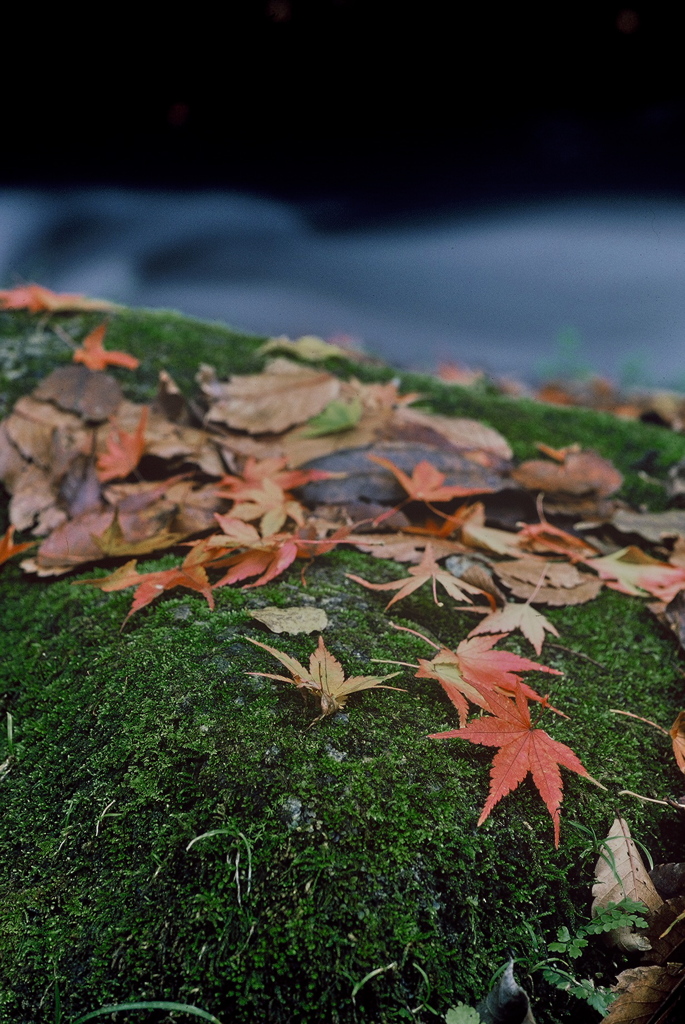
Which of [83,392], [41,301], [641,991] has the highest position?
[41,301]

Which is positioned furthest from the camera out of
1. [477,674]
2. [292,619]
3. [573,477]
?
[573,477]

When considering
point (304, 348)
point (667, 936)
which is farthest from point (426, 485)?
point (304, 348)

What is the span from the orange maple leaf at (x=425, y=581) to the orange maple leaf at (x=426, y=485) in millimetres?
242

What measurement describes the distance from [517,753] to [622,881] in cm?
23

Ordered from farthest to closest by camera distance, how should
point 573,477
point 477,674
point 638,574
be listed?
point 573,477
point 638,574
point 477,674

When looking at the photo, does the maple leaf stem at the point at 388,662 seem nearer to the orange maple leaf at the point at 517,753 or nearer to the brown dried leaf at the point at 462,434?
the orange maple leaf at the point at 517,753

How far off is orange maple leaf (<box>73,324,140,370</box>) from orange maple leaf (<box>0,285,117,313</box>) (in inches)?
22.4

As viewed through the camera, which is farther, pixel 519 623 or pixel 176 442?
pixel 176 442

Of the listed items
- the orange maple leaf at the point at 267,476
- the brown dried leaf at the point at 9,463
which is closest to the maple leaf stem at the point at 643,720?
the orange maple leaf at the point at 267,476

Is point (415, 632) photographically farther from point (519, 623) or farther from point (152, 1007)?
point (152, 1007)

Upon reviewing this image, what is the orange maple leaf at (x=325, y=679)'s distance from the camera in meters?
1.09

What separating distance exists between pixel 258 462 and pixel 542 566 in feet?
3.03

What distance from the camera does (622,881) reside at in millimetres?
954

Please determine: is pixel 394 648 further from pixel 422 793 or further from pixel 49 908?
pixel 49 908
